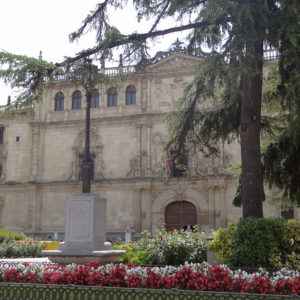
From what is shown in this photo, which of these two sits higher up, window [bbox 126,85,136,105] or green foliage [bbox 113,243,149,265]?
window [bbox 126,85,136,105]

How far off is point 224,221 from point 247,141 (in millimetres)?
20417

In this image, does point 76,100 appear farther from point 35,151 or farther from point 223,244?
point 223,244

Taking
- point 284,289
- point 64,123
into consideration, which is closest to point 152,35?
point 284,289

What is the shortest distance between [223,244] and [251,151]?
2.23 m

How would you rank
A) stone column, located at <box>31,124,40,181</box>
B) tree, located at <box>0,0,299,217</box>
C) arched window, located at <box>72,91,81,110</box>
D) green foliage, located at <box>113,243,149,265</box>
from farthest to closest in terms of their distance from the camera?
1. arched window, located at <box>72,91,81,110</box>
2. stone column, located at <box>31,124,40,181</box>
3. green foliage, located at <box>113,243,149,265</box>
4. tree, located at <box>0,0,299,217</box>

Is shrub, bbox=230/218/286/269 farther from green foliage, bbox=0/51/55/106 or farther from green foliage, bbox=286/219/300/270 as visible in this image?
green foliage, bbox=0/51/55/106

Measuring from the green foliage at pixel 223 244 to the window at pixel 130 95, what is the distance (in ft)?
79.6

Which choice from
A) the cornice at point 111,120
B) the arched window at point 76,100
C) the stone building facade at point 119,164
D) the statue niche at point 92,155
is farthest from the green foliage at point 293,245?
the arched window at point 76,100

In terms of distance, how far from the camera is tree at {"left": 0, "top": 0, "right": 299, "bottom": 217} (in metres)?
9.45

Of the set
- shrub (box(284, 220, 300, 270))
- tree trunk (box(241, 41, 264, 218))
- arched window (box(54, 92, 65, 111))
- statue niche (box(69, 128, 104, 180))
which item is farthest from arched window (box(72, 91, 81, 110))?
shrub (box(284, 220, 300, 270))

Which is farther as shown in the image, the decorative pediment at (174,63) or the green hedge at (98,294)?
the decorative pediment at (174,63)

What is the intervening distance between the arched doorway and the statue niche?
5.32 meters

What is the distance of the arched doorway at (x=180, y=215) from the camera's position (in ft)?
108

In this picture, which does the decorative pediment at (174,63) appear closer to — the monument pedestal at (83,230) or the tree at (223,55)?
the tree at (223,55)
